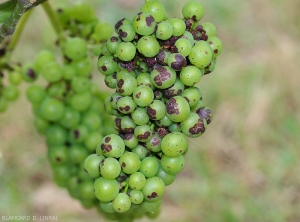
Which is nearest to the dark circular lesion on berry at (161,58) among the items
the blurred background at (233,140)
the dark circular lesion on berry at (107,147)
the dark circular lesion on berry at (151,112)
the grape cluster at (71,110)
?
the dark circular lesion on berry at (151,112)

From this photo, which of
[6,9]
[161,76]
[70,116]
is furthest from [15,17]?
[70,116]

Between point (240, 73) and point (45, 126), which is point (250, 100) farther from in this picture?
point (45, 126)

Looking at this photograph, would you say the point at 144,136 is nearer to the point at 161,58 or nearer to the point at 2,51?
the point at 161,58

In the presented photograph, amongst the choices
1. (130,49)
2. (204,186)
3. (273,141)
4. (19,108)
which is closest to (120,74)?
(130,49)

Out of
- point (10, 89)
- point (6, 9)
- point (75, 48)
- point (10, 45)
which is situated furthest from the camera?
point (10, 89)

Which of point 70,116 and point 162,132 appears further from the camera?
point 70,116

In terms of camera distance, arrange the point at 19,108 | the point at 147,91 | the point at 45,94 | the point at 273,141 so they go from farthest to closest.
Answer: the point at 19,108 → the point at 273,141 → the point at 45,94 → the point at 147,91
